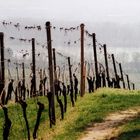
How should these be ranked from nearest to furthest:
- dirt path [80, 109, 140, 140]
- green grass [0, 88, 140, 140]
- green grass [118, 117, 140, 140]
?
1. green grass [118, 117, 140, 140]
2. dirt path [80, 109, 140, 140]
3. green grass [0, 88, 140, 140]

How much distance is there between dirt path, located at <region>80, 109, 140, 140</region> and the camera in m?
23.3

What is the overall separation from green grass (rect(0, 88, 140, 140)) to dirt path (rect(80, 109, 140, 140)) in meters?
0.49

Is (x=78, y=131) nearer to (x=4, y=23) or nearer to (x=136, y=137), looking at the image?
(x=136, y=137)

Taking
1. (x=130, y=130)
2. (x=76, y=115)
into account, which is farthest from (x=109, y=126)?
(x=76, y=115)

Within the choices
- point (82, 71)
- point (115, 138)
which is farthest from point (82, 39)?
point (115, 138)

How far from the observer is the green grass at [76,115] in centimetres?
2509

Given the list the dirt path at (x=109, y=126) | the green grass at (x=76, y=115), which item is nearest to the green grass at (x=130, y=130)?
the dirt path at (x=109, y=126)

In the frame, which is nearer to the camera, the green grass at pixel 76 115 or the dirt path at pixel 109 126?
the dirt path at pixel 109 126

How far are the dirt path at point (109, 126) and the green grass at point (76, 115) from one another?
49cm

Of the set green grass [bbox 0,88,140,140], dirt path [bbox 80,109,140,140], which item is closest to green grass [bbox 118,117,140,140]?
dirt path [bbox 80,109,140,140]

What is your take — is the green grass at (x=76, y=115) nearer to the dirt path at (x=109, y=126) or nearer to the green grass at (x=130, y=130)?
the dirt path at (x=109, y=126)

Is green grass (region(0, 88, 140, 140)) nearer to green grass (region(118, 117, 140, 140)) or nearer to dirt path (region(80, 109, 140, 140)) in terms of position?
dirt path (region(80, 109, 140, 140))

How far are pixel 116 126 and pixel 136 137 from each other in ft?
12.0

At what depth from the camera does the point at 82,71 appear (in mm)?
38438
